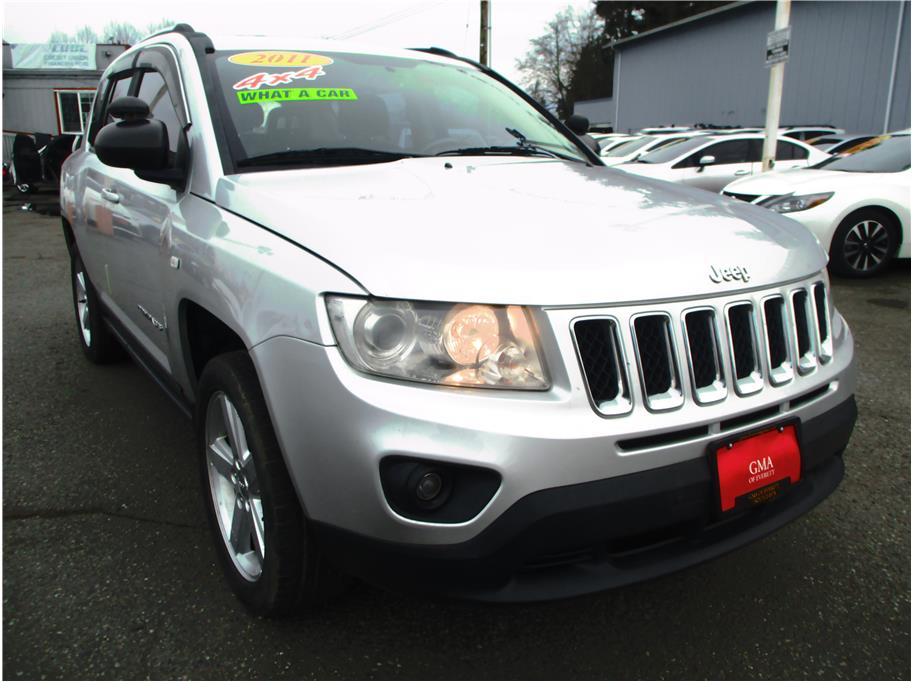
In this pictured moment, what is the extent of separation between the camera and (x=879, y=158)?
23.9 feet

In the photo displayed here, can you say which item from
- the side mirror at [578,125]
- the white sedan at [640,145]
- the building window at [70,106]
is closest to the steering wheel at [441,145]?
the side mirror at [578,125]

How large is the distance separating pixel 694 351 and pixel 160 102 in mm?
2304

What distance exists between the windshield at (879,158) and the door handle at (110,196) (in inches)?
274

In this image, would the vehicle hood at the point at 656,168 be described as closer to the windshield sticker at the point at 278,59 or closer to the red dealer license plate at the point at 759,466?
the windshield sticker at the point at 278,59

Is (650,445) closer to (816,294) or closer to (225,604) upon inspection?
(816,294)

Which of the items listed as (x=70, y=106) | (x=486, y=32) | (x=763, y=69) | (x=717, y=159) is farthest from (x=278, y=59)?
(x=70, y=106)

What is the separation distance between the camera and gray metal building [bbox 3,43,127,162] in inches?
1021

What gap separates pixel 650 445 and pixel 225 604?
1350mm

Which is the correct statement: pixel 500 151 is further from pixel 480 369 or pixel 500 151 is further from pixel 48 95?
pixel 48 95

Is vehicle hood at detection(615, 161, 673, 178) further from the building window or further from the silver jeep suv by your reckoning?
the building window

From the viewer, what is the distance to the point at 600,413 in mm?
1541

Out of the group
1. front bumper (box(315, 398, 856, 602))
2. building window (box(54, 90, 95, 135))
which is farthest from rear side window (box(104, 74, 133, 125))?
building window (box(54, 90, 95, 135))

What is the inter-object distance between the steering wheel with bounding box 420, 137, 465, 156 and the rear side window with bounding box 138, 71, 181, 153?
2.86ft

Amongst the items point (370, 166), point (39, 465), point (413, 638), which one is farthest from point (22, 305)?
point (413, 638)
